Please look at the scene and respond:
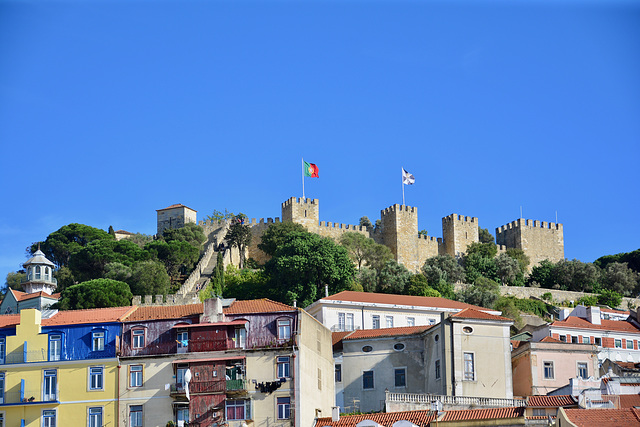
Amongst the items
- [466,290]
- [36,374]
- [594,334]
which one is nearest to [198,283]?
[466,290]

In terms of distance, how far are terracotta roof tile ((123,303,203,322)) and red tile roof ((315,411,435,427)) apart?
9.48 meters

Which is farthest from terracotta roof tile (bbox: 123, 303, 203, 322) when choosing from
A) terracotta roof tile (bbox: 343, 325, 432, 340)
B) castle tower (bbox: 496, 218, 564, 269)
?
castle tower (bbox: 496, 218, 564, 269)

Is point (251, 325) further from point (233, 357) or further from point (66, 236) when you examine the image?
point (66, 236)

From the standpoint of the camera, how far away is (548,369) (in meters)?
52.4

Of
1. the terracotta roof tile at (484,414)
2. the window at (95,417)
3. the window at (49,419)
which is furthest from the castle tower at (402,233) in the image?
the terracotta roof tile at (484,414)

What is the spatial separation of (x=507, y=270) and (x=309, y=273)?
29.3 metres

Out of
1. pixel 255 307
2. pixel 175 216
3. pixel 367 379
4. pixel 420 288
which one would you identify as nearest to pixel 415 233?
pixel 420 288

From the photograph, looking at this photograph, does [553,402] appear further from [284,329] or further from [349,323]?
[349,323]

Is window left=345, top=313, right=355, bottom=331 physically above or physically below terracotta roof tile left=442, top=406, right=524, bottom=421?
above

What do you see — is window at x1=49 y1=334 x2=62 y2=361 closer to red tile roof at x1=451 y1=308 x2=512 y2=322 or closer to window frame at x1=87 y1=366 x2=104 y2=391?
window frame at x1=87 y1=366 x2=104 y2=391

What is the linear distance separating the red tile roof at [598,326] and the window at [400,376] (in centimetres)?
1425

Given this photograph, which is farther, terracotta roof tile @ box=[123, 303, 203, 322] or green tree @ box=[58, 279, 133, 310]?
green tree @ box=[58, 279, 133, 310]

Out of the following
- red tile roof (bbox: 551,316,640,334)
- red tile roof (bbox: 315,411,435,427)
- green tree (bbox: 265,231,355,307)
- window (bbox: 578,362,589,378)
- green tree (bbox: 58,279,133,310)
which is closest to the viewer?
red tile roof (bbox: 315,411,435,427)

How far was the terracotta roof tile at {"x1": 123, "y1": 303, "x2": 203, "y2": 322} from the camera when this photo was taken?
47.0 meters
